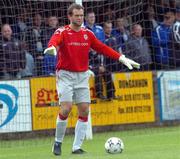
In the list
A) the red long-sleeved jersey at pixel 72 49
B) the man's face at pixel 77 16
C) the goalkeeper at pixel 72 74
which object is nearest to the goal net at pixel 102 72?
the goalkeeper at pixel 72 74

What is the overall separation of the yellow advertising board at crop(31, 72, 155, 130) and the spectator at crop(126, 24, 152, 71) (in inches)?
15.7

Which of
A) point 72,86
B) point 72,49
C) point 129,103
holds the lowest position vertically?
point 129,103

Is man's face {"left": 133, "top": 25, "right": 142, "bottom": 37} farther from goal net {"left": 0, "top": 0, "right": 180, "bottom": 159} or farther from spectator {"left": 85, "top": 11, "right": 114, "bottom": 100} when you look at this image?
spectator {"left": 85, "top": 11, "right": 114, "bottom": 100}

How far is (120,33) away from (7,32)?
2.81 metres

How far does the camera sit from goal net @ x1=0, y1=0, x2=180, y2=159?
672 inches

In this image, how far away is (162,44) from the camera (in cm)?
1888

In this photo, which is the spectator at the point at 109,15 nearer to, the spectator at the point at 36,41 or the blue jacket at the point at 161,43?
the blue jacket at the point at 161,43

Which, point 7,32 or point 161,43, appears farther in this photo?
point 161,43

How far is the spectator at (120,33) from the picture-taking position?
59.6ft

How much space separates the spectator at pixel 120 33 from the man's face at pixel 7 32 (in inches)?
102

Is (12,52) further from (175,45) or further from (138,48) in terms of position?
(175,45)

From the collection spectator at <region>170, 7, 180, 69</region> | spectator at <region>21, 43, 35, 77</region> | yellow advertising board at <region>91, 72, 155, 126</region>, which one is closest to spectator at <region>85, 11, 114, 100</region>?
yellow advertising board at <region>91, 72, 155, 126</region>

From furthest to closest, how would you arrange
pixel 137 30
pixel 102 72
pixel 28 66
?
1. pixel 137 30
2. pixel 102 72
3. pixel 28 66

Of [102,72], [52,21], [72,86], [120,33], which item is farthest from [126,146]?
[120,33]
